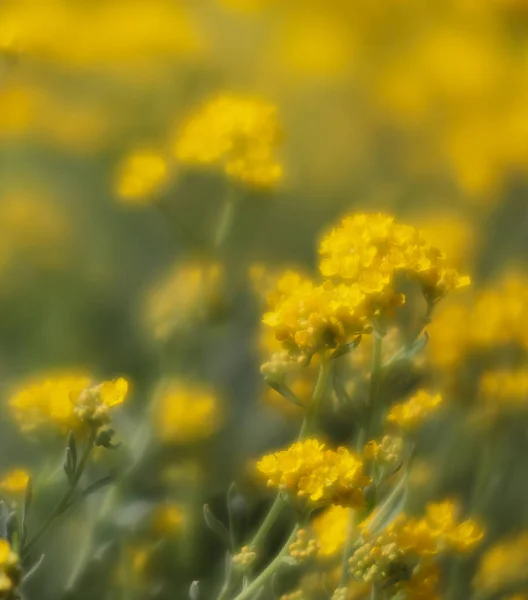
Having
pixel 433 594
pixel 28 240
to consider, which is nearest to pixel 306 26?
pixel 28 240

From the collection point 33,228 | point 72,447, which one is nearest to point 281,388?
point 72,447

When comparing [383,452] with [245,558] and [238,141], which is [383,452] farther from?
[238,141]

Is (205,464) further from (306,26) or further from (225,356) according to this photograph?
(306,26)

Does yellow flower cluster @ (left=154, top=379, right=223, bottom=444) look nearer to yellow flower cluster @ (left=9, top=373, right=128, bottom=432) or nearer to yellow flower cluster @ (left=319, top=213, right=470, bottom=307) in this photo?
yellow flower cluster @ (left=9, top=373, right=128, bottom=432)

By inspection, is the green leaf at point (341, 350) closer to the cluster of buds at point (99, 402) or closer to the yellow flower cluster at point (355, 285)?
the yellow flower cluster at point (355, 285)

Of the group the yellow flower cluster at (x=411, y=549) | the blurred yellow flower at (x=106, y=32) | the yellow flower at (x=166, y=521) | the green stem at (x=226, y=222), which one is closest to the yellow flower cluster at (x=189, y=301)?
the green stem at (x=226, y=222)

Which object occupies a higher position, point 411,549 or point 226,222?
point 226,222

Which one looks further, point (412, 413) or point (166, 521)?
point (166, 521)
